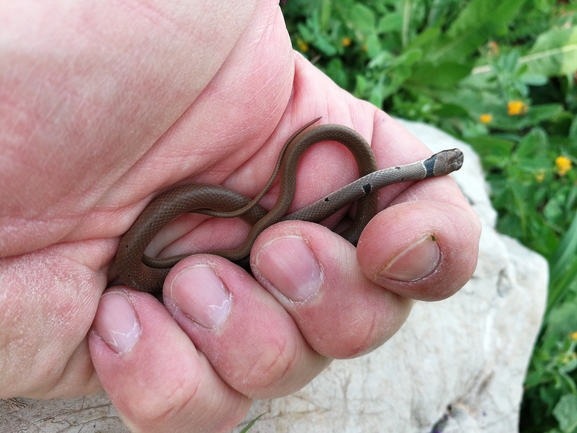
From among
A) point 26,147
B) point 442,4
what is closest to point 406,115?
point 442,4

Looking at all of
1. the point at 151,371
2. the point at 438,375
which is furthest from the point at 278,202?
the point at 438,375

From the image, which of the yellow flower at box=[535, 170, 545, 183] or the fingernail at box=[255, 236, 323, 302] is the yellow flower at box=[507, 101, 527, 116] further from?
the fingernail at box=[255, 236, 323, 302]

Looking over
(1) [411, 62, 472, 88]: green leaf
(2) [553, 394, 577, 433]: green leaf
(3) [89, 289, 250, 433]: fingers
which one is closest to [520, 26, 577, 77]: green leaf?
(1) [411, 62, 472, 88]: green leaf

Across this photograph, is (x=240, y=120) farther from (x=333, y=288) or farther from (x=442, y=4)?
(x=442, y=4)

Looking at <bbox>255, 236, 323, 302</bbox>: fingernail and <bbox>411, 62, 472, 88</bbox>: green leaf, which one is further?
<bbox>411, 62, 472, 88</bbox>: green leaf

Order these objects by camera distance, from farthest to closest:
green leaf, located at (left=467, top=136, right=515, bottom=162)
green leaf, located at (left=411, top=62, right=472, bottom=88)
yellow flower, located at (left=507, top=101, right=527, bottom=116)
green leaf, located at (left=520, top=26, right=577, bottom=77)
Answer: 1. green leaf, located at (left=520, top=26, right=577, bottom=77)
2. green leaf, located at (left=411, top=62, right=472, bottom=88)
3. yellow flower, located at (left=507, top=101, right=527, bottom=116)
4. green leaf, located at (left=467, top=136, right=515, bottom=162)

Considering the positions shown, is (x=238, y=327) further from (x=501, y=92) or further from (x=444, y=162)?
(x=501, y=92)

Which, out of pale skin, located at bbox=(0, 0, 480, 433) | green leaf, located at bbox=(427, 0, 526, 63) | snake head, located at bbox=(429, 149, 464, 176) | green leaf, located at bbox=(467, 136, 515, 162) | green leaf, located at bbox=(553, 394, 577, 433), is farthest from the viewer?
green leaf, located at bbox=(427, 0, 526, 63)
